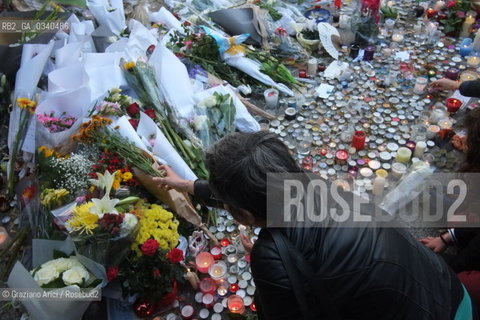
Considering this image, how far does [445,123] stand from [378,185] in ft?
3.00

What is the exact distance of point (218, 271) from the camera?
2229 millimetres

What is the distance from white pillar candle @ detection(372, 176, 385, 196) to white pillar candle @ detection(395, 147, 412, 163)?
1.00 feet

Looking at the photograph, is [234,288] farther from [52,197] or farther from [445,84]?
[445,84]

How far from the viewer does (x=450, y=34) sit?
4.01m

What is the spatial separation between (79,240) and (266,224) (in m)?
1.05

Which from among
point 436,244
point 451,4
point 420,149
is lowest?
point 436,244

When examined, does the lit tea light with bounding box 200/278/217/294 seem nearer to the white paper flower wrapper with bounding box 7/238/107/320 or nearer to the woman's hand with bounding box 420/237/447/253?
the white paper flower wrapper with bounding box 7/238/107/320

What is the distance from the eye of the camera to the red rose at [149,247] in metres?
1.89

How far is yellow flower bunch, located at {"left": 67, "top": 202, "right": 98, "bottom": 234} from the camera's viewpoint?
5.96ft

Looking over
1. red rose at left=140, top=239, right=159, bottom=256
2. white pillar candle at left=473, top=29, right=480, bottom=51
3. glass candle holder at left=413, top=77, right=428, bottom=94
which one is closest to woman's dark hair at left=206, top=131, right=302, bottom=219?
red rose at left=140, top=239, right=159, bottom=256

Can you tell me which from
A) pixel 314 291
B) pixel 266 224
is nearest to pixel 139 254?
pixel 266 224

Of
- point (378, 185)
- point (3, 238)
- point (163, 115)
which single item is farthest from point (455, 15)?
point (3, 238)

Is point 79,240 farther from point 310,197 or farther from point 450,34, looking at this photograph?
point 450,34

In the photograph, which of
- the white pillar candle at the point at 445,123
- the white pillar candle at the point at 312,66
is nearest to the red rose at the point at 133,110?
the white pillar candle at the point at 312,66
